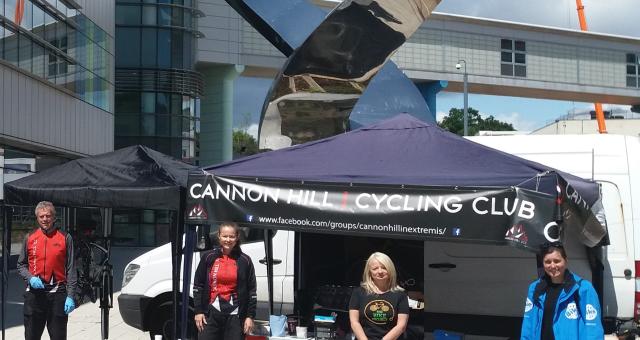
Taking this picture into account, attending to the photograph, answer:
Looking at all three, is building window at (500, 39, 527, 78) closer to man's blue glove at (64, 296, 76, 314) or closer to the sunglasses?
man's blue glove at (64, 296, 76, 314)

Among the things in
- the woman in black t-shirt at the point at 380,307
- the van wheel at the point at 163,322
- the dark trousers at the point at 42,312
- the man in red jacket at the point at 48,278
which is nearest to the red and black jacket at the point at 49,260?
the man in red jacket at the point at 48,278

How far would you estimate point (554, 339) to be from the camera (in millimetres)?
5176

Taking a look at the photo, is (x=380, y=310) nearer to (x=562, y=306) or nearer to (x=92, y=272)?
(x=562, y=306)

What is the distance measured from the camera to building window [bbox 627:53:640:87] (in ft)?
143

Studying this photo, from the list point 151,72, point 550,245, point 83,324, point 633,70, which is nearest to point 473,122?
point 633,70

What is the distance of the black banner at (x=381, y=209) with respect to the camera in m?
5.68

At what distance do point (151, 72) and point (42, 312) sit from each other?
2854cm

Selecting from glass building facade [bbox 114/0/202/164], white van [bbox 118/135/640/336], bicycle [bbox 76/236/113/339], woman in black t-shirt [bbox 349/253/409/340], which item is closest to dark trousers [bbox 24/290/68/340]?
bicycle [bbox 76/236/113/339]

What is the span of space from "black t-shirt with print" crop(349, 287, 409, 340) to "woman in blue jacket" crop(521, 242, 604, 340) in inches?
40.3

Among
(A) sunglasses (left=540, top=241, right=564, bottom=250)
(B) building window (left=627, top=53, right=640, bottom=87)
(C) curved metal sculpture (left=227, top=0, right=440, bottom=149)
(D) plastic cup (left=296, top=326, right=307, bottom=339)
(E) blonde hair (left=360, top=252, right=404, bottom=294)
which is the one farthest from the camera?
(B) building window (left=627, top=53, right=640, bottom=87)

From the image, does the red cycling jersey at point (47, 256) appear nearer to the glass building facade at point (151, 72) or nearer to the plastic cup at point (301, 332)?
the plastic cup at point (301, 332)

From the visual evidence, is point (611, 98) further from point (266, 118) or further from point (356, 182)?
point (356, 182)

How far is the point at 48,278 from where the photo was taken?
7.86m

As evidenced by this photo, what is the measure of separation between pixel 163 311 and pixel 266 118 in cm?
299
